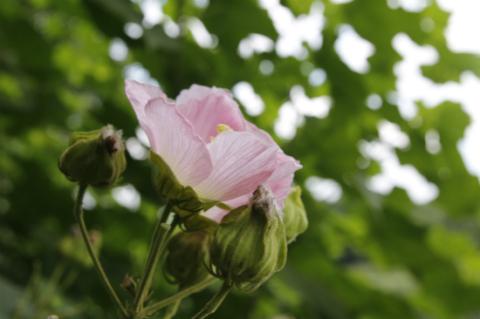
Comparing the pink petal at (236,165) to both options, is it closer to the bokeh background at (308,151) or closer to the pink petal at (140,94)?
the pink petal at (140,94)

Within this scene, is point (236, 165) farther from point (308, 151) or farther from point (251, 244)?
point (308, 151)

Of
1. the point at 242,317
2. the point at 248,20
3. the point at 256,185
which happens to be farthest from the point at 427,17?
the point at 256,185

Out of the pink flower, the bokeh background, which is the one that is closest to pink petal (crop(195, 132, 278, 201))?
the pink flower

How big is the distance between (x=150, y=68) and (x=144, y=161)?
18cm

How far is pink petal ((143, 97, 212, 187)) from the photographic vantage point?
0.52 meters

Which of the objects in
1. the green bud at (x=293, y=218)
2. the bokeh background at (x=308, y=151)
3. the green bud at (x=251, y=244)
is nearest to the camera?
the green bud at (x=251, y=244)

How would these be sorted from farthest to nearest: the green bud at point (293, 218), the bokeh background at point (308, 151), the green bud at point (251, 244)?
the bokeh background at point (308, 151) < the green bud at point (293, 218) < the green bud at point (251, 244)

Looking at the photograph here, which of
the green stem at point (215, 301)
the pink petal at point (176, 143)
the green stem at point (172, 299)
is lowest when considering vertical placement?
the green stem at point (172, 299)

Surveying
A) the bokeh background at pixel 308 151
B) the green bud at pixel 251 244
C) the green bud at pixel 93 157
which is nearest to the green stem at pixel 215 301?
the green bud at pixel 251 244

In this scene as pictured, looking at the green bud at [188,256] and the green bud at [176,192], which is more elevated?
the green bud at [176,192]

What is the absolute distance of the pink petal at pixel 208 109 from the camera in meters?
0.60

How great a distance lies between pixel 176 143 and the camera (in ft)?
1.73

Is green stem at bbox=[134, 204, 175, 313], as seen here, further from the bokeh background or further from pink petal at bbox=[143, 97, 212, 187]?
the bokeh background

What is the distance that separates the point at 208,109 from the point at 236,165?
93 mm
